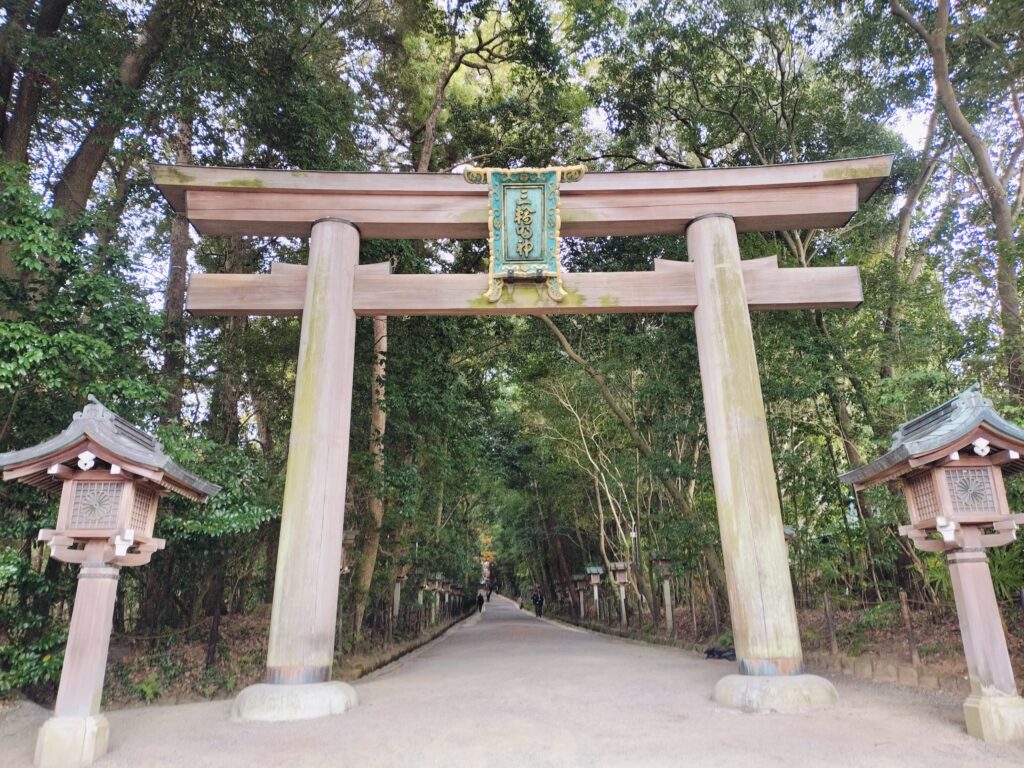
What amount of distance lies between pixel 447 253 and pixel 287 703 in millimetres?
10178

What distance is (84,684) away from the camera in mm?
4125

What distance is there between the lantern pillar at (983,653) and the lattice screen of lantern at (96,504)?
5.98 metres

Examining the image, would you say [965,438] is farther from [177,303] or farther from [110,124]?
[177,303]

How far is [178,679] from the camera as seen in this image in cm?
754

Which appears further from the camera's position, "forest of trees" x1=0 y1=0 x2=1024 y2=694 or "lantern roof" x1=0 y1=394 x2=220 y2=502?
→ "forest of trees" x1=0 y1=0 x2=1024 y2=694

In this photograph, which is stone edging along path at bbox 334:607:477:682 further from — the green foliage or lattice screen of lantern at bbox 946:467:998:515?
lattice screen of lantern at bbox 946:467:998:515

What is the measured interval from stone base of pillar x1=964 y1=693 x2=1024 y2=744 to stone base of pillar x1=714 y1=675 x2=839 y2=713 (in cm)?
104

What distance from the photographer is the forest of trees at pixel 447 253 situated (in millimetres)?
6637

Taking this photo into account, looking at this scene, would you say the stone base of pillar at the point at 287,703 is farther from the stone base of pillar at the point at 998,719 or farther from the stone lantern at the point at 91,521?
the stone base of pillar at the point at 998,719

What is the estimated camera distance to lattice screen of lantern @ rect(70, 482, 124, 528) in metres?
4.39

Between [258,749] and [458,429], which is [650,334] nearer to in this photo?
[458,429]

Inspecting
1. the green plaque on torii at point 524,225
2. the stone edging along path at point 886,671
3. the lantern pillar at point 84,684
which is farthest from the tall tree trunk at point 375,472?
the stone edging along path at point 886,671

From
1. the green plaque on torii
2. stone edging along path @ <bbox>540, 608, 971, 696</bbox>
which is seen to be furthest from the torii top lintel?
stone edging along path @ <bbox>540, 608, 971, 696</bbox>

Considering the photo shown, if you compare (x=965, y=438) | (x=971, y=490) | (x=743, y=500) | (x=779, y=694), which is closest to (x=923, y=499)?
(x=971, y=490)
